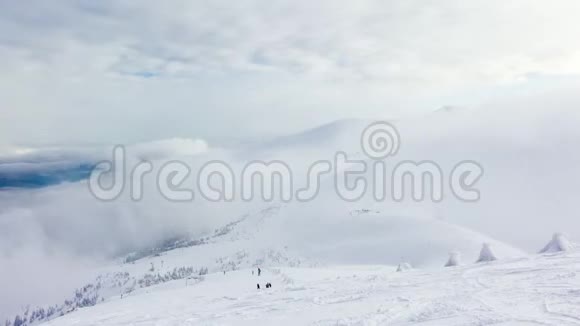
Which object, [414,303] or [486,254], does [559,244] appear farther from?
[414,303]

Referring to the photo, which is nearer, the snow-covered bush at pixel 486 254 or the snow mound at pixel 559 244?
the snow mound at pixel 559 244

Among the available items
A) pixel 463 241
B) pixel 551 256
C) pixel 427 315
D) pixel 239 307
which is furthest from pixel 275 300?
pixel 463 241

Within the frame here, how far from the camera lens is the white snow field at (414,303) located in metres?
18.8

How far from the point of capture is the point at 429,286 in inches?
1076

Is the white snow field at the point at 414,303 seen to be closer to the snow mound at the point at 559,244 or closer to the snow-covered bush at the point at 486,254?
the snow mound at the point at 559,244

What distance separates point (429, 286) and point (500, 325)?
10841mm

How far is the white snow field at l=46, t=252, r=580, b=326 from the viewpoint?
1883cm

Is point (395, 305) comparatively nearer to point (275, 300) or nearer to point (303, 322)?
point (303, 322)

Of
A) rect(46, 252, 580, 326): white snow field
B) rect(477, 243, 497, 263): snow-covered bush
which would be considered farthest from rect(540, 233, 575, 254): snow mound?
rect(46, 252, 580, 326): white snow field

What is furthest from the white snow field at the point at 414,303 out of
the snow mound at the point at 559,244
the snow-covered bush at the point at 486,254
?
the snow-covered bush at the point at 486,254

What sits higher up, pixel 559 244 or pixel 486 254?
pixel 559 244

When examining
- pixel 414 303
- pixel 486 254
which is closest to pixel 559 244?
pixel 486 254

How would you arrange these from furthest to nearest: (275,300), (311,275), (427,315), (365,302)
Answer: (311,275), (275,300), (365,302), (427,315)

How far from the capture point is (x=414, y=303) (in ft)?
73.2
